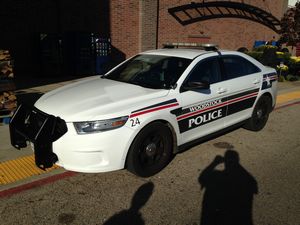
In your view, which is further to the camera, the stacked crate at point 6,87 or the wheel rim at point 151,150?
the stacked crate at point 6,87

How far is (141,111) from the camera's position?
390 centimetres

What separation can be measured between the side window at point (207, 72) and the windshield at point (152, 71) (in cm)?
18

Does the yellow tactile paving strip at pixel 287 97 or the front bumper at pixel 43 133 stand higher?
the front bumper at pixel 43 133

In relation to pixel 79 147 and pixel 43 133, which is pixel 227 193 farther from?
pixel 43 133

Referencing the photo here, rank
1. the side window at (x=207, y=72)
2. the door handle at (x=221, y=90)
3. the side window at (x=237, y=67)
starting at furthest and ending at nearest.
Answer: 1. the side window at (x=237, y=67)
2. the door handle at (x=221, y=90)
3. the side window at (x=207, y=72)

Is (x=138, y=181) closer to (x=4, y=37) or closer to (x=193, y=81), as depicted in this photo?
(x=193, y=81)

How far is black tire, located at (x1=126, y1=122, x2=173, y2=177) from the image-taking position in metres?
3.93

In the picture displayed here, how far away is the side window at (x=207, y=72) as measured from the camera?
4.78 meters

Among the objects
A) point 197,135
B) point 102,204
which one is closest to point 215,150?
point 197,135

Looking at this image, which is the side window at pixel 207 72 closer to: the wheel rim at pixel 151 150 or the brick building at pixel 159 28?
the wheel rim at pixel 151 150

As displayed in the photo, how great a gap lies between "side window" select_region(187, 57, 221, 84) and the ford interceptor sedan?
0.02 metres

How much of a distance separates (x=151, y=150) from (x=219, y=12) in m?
17.0

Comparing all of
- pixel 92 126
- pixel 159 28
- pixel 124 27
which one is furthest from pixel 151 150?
pixel 159 28

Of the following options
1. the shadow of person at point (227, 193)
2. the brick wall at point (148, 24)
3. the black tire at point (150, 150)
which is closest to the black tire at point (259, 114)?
the shadow of person at point (227, 193)
